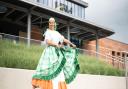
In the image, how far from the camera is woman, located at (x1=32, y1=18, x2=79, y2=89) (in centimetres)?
698

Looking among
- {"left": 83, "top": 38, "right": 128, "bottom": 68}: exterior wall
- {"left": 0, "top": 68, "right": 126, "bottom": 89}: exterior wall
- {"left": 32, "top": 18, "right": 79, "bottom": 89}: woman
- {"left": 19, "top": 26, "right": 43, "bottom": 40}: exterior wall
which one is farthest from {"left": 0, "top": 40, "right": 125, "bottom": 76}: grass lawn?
{"left": 19, "top": 26, "right": 43, "bottom": 40}: exterior wall

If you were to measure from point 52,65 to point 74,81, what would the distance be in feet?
16.3

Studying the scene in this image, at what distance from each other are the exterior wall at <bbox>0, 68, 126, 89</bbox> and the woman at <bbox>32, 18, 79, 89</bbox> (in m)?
2.61

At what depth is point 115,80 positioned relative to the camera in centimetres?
1487

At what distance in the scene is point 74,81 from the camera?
39.2ft

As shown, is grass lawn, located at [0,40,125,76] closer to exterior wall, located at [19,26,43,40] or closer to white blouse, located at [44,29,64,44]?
white blouse, located at [44,29,64,44]

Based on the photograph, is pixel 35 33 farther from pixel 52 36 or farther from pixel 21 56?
pixel 52 36

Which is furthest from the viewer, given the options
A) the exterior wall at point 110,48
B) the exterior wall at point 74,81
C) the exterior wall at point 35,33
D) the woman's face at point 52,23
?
the exterior wall at point 35,33

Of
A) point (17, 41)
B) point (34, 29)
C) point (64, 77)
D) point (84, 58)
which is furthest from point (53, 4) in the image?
point (64, 77)

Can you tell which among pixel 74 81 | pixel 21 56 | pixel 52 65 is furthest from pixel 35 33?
pixel 52 65

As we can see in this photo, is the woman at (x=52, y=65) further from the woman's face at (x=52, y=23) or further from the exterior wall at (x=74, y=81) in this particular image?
the exterior wall at (x=74, y=81)

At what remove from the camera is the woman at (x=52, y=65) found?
22.9 ft

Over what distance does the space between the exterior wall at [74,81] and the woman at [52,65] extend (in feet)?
8.55

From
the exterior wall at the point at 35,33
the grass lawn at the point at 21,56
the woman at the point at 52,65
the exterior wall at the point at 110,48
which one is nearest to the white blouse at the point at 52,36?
the woman at the point at 52,65
